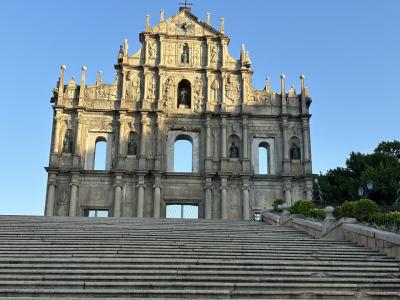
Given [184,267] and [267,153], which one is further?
[267,153]

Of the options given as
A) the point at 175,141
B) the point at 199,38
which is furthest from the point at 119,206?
the point at 199,38

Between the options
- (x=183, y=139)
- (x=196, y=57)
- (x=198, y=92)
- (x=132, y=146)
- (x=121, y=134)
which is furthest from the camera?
(x=196, y=57)

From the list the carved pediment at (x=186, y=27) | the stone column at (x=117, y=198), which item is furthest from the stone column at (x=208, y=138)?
the carved pediment at (x=186, y=27)

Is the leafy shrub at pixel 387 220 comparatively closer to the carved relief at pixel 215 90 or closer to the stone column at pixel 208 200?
the stone column at pixel 208 200

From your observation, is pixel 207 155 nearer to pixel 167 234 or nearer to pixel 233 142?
pixel 233 142

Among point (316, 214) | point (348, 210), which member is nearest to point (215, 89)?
point (316, 214)

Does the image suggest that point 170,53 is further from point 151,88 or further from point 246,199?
point 246,199

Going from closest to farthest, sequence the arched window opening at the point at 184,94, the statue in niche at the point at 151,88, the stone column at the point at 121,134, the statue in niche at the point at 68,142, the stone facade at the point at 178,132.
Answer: the stone facade at the point at 178,132
the statue in niche at the point at 68,142
the stone column at the point at 121,134
the statue in niche at the point at 151,88
the arched window opening at the point at 184,94

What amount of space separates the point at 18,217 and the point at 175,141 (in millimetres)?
14287

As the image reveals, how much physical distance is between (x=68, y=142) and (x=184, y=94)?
8.06 m

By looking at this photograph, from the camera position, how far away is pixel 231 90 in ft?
109

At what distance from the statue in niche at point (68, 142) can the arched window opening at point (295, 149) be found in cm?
1346

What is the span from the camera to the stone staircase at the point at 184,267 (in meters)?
9.94

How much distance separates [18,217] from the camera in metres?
19.2
